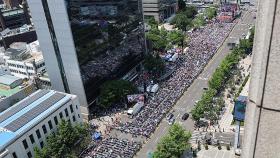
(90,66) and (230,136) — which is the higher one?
(90,66)

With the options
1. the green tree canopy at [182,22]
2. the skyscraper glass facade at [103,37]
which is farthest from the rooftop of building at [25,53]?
the green tree canopy at [182,22]

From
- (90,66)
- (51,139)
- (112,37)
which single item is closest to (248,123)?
(51,139)

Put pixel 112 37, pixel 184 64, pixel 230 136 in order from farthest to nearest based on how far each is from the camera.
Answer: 1. pixel 184 64
2. pixel 112 37
3. pixel 230 136

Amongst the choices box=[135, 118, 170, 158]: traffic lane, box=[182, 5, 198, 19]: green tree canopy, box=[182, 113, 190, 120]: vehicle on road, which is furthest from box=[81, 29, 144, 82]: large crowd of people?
box=[182, 5, 198, 19]: green tree canopy

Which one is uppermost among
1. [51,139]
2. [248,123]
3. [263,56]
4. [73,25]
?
[263,56]

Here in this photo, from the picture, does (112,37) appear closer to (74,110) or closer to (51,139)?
(74,110)

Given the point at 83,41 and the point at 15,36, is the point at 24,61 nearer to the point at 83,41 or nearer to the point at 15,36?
the point at 83,41

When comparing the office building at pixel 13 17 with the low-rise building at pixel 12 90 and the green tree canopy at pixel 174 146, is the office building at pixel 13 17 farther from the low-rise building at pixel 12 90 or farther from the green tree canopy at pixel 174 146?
the green tree canopy at pixel 174 146
